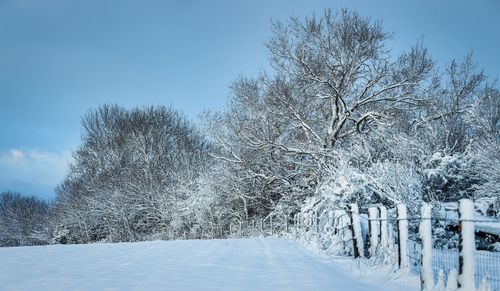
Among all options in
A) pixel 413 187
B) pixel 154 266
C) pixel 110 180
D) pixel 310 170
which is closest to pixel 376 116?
pixel 310 170

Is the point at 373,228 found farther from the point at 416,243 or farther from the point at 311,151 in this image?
the point at 311,151

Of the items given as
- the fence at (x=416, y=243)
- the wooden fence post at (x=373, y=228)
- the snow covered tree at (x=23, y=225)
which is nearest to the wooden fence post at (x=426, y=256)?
the fence at (x=416, y=243)

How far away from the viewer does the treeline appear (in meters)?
13.9

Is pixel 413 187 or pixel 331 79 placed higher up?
pixel 331 79

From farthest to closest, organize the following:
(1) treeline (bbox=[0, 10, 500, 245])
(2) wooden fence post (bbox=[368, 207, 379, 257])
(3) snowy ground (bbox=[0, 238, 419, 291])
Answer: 1. (1) treeline (bbox=[0, 10, 500, 245])
2. (2) wooden fence post (bbox=[368, 207, 379, 257])
3. (3) snowy ground (bbox=[0, 238, 419, 291])

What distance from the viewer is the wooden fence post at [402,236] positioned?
5910 mm

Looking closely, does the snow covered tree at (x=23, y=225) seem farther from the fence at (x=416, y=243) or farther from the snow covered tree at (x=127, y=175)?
the fence at (x=416, y=243)

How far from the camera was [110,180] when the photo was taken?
31.8 metres

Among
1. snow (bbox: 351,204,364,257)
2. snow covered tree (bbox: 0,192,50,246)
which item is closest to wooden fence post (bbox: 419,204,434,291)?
snow (bbox: 351,204,364,257)

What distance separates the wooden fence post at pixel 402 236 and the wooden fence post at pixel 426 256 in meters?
0.65

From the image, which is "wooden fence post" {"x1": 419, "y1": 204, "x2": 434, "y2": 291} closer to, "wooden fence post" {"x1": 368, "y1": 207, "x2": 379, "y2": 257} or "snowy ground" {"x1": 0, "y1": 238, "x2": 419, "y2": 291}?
"snowy ground" {"x1": 0, "y1": 238, "x2": 419, "y2": 291}

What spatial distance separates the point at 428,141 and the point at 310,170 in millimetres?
5897

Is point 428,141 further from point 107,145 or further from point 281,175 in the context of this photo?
point 107,145

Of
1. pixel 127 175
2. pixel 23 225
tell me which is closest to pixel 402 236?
pixel 127 175
